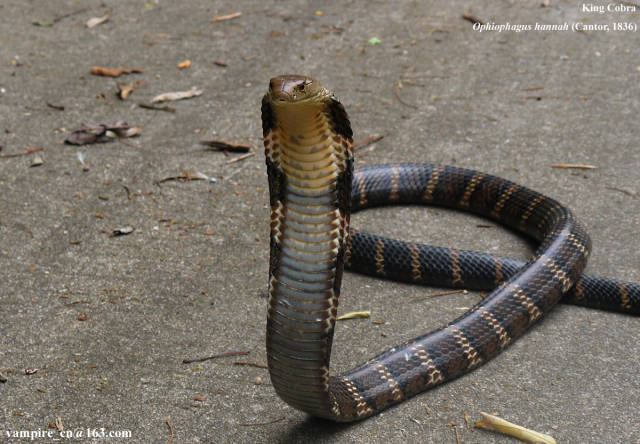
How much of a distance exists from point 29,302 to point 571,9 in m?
7.42

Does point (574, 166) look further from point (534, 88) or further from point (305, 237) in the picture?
point (305, 237)

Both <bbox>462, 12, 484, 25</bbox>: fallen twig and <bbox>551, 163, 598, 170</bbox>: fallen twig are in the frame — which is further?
<bbox>462, 12, 484, 25</bbox>: fallen twig

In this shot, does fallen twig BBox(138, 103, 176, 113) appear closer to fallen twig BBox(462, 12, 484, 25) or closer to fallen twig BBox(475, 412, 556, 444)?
fallen twig BBox(462, 12, 484, 25)

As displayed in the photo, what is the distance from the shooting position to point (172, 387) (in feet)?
12.7

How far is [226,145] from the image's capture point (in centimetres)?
640

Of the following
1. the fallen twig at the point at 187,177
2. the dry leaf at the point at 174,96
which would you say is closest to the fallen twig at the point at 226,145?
the fallen twig at the point at 187,177

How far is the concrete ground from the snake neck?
626mm

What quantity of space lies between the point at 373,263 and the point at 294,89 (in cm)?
233

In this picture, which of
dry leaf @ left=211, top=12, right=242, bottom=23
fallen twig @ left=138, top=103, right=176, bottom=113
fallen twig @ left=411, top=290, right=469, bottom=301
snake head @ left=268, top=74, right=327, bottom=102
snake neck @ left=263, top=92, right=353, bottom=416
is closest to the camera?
snake head @ left=268, top=74, right=327, bottom=102

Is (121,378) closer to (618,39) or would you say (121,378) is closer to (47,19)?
(47,19)

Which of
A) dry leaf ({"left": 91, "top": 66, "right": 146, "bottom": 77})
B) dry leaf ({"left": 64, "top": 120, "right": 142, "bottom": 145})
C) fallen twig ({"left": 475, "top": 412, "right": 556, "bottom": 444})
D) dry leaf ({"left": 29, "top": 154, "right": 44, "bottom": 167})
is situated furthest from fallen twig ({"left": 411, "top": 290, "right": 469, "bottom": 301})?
dry leaf ({"left": 91, "top": 66, "right": 146, "bottom": 77})

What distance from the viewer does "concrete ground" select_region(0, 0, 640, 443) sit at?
12.4 ft

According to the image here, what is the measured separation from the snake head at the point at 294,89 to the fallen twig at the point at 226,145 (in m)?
3.57

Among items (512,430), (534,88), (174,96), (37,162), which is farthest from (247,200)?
(534,88)
